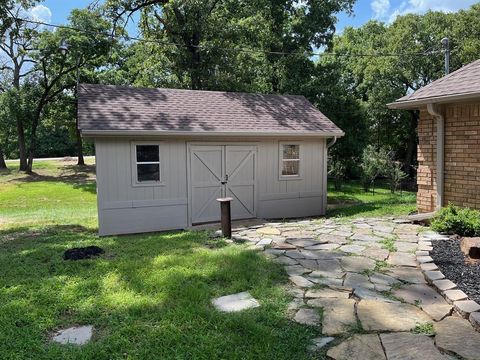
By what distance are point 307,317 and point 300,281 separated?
0.90 m

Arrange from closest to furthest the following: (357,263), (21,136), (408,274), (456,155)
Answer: (408,274) < (357,263) < (456,155) < (21,136)

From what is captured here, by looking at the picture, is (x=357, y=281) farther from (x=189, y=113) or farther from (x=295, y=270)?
(x=189, y=113)

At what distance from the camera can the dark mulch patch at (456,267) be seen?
12.0 feet

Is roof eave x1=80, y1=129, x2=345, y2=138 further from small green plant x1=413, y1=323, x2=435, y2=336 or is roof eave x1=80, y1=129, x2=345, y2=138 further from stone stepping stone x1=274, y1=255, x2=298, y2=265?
small green plant x1=413, y1=323, x2=435, y2=336

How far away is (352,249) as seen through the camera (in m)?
5.41

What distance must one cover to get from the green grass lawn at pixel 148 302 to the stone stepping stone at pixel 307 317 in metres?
0.09

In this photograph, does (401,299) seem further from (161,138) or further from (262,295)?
(161,138)

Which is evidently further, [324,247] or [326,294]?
[324,247]

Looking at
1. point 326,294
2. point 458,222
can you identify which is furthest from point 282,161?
point 326,294

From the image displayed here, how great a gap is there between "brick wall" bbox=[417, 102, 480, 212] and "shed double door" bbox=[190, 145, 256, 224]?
399 cm

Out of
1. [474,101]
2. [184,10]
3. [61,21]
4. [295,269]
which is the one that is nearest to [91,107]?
[295,269]

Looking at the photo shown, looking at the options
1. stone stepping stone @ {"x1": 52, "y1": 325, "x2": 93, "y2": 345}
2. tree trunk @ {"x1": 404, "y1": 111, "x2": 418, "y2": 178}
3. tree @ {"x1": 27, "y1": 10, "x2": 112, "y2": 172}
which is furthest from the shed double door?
tree trunk @ {"x1": 404, "y1": 111, "x2": 418, "y2": 178}

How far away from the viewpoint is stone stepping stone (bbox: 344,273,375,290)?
3949 millimetres

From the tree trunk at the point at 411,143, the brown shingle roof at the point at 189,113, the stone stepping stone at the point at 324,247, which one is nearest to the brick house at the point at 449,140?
the stone stepping stone at the point at 324,247
